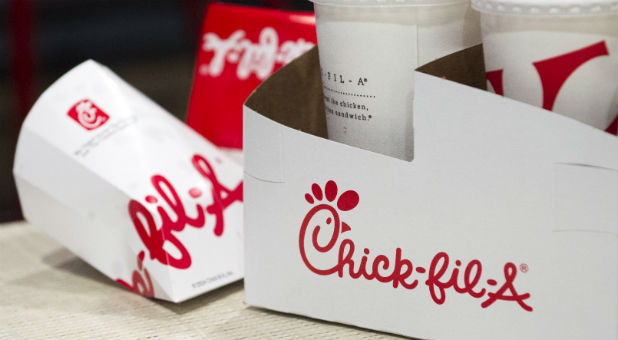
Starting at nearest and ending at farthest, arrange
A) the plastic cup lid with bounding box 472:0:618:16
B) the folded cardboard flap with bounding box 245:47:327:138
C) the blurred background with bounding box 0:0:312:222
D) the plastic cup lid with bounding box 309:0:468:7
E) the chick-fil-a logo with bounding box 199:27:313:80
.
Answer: the plastic cup lid with bounding box 472:0:618:16
the plastic cup lid with bounding box 309:0:468:7
the folded cardboard flap with bounding box 245:47:327:138
the chick-fil-a logo with bounding box 199:27:313:80
the blurred background with bounding box 0:0:312:222

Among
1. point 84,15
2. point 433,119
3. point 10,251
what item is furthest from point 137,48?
point 433,119

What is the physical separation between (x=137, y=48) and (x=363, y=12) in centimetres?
491

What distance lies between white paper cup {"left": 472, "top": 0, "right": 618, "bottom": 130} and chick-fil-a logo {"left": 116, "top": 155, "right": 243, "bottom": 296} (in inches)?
15.5

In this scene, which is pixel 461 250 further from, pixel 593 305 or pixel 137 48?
pixel 137 48

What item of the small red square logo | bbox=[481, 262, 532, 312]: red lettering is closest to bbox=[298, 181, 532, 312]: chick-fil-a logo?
bbox=[481, 262, 532, 312]: red lettering

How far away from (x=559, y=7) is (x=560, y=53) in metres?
0.04

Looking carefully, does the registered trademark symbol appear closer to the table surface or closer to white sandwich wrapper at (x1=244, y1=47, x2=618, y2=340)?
white sandwich wrapper at (x1=244, y1=47, x2=618, y2=340)

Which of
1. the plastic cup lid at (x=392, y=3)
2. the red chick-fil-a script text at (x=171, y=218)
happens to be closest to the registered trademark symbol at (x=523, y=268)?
the plastic cup lid at (x=392, y=3)

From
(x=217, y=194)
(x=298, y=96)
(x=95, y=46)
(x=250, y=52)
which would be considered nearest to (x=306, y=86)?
(x=298, y=96)

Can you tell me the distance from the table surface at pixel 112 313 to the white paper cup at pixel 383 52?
21 cm

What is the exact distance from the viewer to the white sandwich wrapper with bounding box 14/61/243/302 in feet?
3.06

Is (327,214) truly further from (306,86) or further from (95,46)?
(95,46)

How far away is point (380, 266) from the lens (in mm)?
816

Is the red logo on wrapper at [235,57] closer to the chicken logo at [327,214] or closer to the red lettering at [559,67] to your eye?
the chicken logo at [327,214]
